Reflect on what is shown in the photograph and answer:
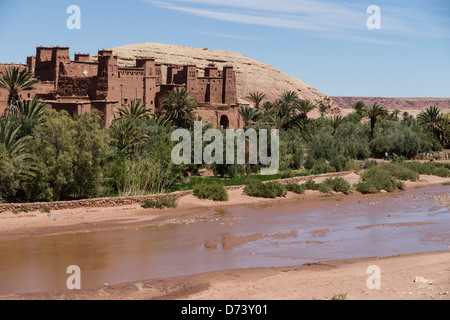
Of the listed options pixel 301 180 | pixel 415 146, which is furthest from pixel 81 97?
pixel 415 146

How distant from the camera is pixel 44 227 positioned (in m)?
22.3

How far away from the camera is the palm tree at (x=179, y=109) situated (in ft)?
138

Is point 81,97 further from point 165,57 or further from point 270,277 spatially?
point 165,57

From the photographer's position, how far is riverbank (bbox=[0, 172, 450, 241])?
2191 cm

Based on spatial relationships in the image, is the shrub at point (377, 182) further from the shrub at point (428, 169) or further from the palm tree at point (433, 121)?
the palm tree at point (433, 121)

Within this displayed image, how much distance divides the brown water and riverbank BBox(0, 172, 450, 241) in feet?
2.31

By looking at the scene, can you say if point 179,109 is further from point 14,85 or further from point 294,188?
point 294,188

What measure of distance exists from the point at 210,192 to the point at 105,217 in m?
6.43

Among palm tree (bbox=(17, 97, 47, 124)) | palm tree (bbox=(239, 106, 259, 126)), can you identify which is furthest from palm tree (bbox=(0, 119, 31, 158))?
palm tree (bbox=(239, 106, 259, 126))

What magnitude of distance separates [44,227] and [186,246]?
225 inches

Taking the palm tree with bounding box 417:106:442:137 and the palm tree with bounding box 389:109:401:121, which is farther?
the palm tree with bounding box 389:109:401:121

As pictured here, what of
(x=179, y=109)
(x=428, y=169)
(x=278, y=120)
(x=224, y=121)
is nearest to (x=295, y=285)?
(x=179, y=109)

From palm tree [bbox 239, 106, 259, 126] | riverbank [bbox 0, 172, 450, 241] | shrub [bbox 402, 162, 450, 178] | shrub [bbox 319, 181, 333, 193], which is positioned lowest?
riverbank [bbox 0, 172, 450, 241]

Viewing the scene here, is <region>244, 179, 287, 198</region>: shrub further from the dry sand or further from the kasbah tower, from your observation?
the kasbah tower
